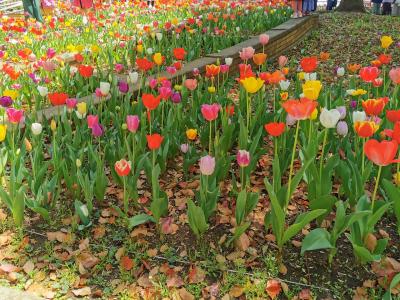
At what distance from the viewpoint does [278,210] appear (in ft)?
6.07

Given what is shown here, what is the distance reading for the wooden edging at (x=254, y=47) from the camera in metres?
3.54

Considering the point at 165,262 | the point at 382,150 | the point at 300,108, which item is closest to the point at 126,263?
the point at 165,262

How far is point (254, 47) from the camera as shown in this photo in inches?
225

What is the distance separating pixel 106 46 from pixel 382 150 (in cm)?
418

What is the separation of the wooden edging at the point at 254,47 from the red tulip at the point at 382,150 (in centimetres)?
207

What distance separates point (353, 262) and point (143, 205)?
110 centimetres

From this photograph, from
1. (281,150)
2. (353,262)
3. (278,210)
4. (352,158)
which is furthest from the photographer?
(281,150)

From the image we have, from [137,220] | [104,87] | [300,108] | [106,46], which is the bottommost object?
[137,220]

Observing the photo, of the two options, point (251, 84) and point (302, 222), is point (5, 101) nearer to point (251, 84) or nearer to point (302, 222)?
point (251, 84)

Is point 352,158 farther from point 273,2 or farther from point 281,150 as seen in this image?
point 273,2

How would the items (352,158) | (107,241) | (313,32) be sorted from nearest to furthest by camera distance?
(107,241) < (352,158) < (313,32)

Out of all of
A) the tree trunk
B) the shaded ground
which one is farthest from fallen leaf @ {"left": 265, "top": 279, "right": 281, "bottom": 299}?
the tree trunk

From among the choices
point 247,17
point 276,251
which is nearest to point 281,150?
point 276,251

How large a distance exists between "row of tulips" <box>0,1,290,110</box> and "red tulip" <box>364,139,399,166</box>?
1.72 meters
